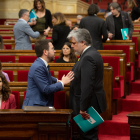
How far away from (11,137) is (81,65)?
0.56 meters

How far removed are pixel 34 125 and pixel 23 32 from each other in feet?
6.78

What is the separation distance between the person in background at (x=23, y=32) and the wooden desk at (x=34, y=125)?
1948mm

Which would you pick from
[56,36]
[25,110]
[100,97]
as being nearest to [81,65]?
[100,97]

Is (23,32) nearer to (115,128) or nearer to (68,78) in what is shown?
(115,128)

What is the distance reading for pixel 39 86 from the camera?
1.68 meters

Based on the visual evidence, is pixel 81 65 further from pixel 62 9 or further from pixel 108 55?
pixel 62 9

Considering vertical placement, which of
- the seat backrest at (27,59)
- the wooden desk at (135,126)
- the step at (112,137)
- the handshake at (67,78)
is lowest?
the step at (112,137)

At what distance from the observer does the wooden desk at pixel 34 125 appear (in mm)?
1410

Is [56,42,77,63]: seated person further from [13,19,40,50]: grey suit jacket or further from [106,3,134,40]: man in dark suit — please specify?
[106,3,134,40]: man in dark suit

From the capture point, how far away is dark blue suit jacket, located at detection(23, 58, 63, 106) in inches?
66.4

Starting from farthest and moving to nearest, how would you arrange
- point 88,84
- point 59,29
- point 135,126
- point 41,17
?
point 41,17
point 59,29
point 88,84
point 135,126

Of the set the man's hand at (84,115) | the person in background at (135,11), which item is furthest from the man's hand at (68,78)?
the person in background at (135,11)

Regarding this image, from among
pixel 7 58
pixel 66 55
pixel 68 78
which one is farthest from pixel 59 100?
pixel 7 58

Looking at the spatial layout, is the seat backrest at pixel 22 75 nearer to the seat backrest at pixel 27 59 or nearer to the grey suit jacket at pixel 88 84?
the seat backrest at pixel 27 59
